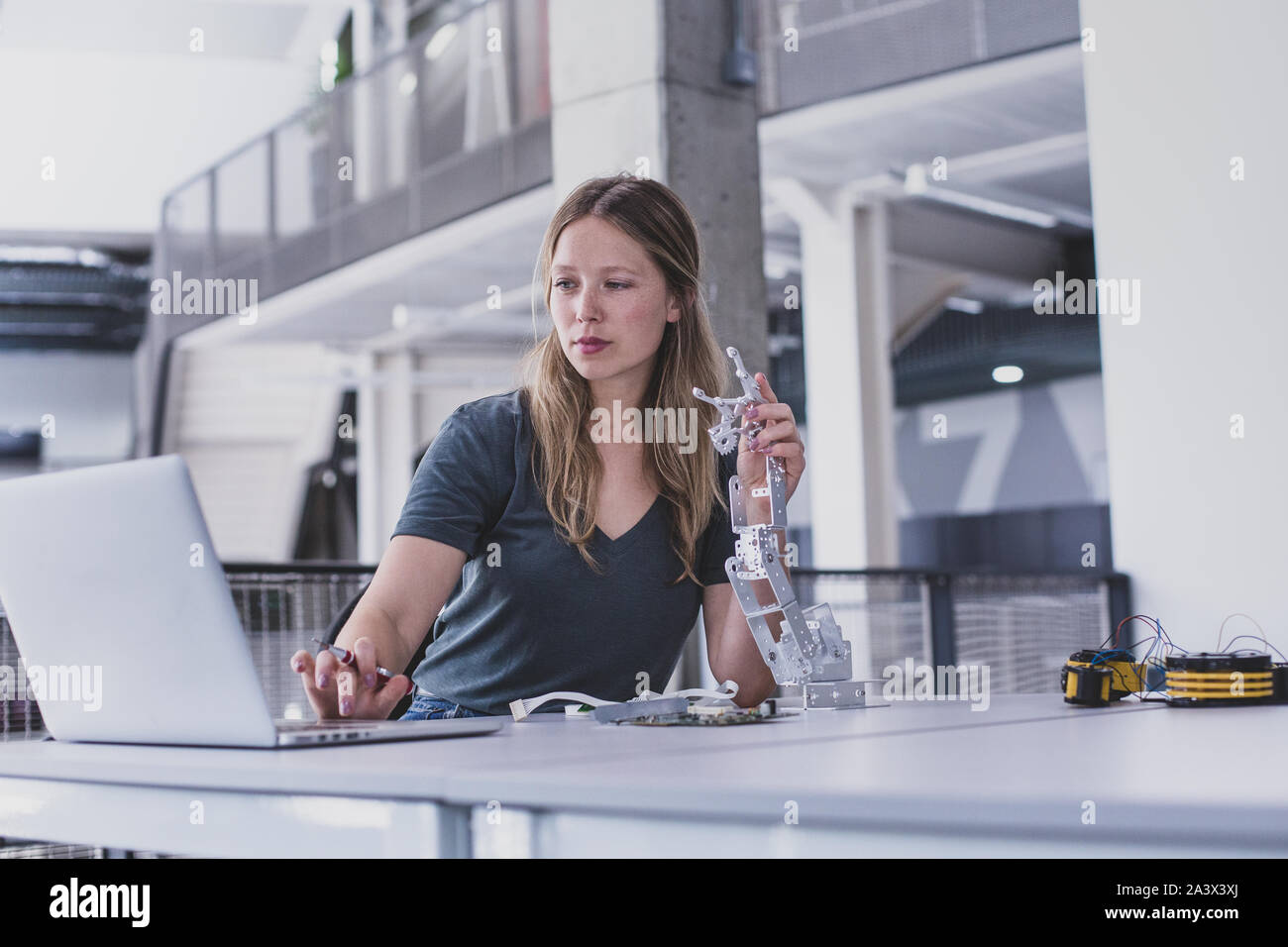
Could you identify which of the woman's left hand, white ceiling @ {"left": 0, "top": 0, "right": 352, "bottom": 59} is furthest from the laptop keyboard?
white ceiling @ {"left": 0, "top": 0, "right": 352, "bottom": 59}

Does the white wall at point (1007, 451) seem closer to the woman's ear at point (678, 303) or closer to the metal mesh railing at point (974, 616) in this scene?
the metal mesh railing at point (974, 616)

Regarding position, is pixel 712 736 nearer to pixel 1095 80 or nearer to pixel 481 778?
pixel 481 778

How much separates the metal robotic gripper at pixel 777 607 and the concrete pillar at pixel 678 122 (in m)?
2.53

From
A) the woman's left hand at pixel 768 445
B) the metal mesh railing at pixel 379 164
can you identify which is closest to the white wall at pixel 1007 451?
the metal mesh railing at pixel 379 164

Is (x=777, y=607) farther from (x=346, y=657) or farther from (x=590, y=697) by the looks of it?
(x=346, y=657)

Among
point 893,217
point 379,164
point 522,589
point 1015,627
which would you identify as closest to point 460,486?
point 522,589

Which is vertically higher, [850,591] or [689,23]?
[689,23]

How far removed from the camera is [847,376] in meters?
7.96

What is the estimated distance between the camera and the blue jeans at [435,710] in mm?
1714

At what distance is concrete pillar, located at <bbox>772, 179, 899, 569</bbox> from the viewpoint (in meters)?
7.96

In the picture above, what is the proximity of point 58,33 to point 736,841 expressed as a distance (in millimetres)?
13605

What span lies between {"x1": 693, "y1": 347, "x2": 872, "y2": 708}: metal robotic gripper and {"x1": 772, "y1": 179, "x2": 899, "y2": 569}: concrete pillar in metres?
6.39

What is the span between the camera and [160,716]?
116cm
